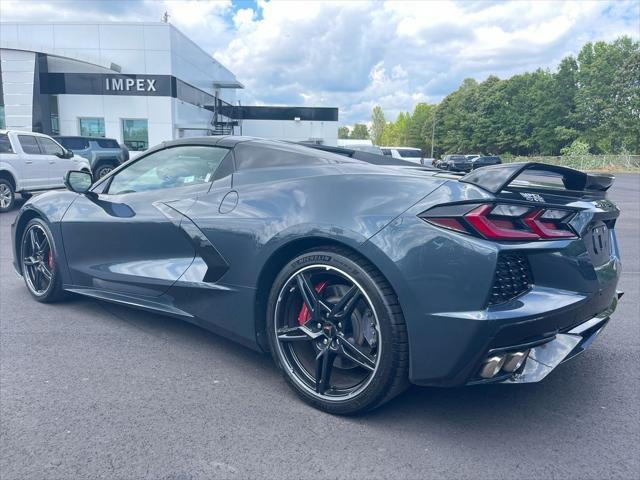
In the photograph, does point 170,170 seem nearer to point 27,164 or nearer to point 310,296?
point 310,296

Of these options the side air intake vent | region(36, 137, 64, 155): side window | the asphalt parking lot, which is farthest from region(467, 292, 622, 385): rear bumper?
region(36, 137, 64, 155): side window

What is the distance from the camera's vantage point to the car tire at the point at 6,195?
11.0 meters

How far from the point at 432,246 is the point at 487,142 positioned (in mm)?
75141

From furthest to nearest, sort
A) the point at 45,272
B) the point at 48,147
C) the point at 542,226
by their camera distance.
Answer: the point at 48,147, the point at 45,272, the point at 542,226

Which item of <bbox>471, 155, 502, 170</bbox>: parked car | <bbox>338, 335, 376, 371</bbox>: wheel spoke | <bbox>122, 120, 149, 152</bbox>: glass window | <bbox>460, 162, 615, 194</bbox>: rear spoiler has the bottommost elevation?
<bbox>338, 335, 376, 371</bbox>: wheel spoke

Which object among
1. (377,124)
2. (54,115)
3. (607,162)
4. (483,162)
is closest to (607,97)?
(607,162)

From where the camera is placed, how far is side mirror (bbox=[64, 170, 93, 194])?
152 inches

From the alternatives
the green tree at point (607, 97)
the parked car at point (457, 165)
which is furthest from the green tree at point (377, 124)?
the parked car at point (457, 165)

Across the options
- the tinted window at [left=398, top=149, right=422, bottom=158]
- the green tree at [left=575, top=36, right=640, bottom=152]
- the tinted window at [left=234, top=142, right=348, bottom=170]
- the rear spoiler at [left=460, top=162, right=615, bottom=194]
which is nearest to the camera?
the rear spoiler at [left=460, top=162, right=615, bottom=194]

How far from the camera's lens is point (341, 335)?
2.44 m

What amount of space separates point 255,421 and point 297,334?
0.48 metres

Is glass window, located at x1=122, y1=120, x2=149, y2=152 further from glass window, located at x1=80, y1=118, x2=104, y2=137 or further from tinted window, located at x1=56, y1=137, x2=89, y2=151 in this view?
tinted window, located at x1=56, y1=137, x2=89, y2=151

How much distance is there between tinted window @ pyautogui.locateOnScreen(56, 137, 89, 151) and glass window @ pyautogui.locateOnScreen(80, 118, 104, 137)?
31.5 feet

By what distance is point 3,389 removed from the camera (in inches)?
106
